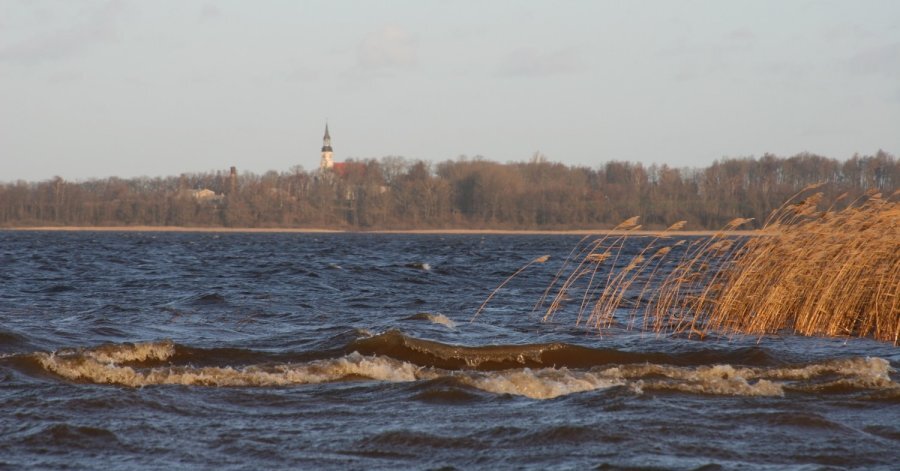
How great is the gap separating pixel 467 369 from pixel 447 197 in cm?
12765

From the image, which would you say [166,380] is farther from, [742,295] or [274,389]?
[742,295]

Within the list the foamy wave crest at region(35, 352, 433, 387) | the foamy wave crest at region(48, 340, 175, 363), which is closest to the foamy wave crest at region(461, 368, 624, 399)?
the foamy wave crest at region(35, 352, 433, 387)

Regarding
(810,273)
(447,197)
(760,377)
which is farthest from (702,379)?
(447,197)

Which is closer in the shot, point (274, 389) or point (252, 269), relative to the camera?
point (274, 389)

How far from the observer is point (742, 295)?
1309cm

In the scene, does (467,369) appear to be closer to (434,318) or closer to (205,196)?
(434,318)

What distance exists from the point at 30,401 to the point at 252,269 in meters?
18.8

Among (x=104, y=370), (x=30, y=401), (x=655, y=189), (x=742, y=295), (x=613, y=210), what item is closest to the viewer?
(x=30, y=401)

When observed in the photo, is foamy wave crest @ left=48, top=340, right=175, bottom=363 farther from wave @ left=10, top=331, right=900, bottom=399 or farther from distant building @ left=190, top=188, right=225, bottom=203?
distant building @ left=190, top=188, right=225, bottom=203

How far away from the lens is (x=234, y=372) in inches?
369

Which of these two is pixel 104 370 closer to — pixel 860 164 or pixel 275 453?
pixel 275 453

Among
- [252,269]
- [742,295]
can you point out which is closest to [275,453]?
[742,295]

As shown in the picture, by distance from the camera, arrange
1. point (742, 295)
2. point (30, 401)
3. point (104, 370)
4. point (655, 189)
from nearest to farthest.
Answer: point (30, 401) → point (104, 370) → point (742, 295) → point (655, 189)

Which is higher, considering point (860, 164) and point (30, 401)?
point (860, 164)
